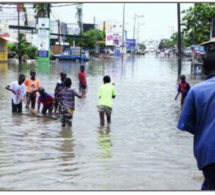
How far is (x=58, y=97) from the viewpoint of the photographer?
37.3 ft

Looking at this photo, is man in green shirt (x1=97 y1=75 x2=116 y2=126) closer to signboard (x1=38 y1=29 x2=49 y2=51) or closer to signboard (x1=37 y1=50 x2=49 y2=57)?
signboard (x1=38 y1=29 x2=49 y2=51)

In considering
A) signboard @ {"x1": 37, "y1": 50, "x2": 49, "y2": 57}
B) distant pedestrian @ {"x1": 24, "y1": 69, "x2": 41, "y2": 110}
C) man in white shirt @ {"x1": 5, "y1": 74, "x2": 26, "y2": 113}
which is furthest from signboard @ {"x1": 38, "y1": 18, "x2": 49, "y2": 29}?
man in white shirt @ {"x1": 5, "y1": 74, "x2": 26, "y2": 113}

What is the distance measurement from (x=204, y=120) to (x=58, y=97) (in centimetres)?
762

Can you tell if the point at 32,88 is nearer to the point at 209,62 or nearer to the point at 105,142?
the point at 105,142

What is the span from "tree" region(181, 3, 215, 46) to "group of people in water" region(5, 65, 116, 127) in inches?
1263

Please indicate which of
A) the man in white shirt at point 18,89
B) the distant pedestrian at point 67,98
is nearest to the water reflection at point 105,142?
the distant pedestrian at point 67,98

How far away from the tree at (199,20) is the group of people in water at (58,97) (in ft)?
105

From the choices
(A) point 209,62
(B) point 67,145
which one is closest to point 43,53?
(B) point 67,145

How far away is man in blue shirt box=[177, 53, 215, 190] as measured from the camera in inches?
154

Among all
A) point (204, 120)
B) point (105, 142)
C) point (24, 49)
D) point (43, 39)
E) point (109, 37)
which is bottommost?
point (105, 142)

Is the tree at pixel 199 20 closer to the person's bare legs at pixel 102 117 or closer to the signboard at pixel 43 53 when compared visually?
the signboard at pixel 43 53

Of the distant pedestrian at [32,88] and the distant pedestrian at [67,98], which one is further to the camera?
the distant pedestrian at [32,88]

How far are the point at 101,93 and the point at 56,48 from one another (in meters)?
61.5

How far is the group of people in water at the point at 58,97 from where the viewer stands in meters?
11.3
